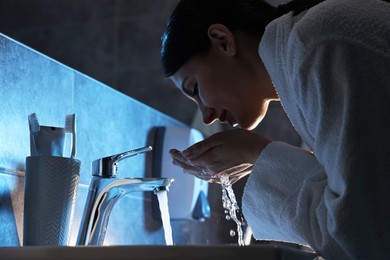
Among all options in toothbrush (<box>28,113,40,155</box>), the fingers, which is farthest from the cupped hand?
toothbrush (<box>28,113,40,155</box>)

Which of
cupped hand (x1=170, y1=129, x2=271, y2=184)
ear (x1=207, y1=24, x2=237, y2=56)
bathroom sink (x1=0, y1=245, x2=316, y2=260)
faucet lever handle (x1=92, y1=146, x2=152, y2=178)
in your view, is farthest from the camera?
faucet lever handle (x1=92, y1=146, x2=152, y2=178)

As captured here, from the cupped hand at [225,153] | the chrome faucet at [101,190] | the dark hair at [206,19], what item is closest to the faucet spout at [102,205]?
the chrome faucet at [101,190]

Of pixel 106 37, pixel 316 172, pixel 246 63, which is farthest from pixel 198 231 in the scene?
pixel 316 172

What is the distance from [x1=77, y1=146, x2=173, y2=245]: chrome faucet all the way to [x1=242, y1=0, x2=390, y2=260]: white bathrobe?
406 mm

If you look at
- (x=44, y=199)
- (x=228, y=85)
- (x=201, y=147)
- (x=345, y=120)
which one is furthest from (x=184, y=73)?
(x=345, y=120)

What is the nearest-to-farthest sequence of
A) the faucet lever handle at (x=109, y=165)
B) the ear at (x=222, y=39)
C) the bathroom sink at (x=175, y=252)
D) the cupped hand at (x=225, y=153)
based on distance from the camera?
the bathroom sink at (x=175, y=252) → the cupped hand at (x=225, y=153) → the ear at (x=222, y=39) → the faucet lever handle at (x=109, y=165)

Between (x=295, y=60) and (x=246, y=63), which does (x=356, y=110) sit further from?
(x=246, y=63)

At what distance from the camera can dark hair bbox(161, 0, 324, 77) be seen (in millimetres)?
1054

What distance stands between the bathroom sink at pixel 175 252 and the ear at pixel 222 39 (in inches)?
15.9

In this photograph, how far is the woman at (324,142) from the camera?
0.73 m

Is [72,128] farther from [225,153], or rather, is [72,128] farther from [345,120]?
[345,120]

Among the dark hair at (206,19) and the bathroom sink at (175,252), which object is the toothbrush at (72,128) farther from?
the bathroom sink at (175,252)

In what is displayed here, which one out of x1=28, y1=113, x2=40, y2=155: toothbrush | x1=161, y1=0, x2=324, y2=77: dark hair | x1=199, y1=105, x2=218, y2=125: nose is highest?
x1=161, y1=0, x2=324, y2=77: dark hair

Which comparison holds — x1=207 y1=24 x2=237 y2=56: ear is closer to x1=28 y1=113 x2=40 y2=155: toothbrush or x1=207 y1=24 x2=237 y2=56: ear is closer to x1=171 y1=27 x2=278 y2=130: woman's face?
x1=171 y1=27 x2=278 y2=130: woman's face
